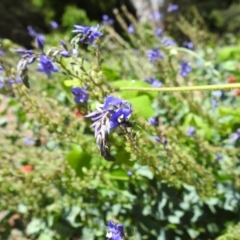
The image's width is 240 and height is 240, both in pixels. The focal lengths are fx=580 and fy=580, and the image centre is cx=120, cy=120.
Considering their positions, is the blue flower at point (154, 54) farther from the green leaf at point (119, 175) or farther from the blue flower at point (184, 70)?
the green leaf at point (119, 175)

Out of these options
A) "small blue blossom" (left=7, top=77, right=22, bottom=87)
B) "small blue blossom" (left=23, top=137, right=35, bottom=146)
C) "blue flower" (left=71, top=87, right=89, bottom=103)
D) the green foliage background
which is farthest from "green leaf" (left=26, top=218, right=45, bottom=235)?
"blue flower" (left=71, top=87, right=89, bottom=103)

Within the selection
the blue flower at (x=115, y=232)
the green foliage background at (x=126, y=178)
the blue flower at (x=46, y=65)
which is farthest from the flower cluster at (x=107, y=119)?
the green foliage background at (x=126, y=178)

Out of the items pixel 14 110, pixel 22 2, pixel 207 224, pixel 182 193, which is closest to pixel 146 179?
pixel 182 193

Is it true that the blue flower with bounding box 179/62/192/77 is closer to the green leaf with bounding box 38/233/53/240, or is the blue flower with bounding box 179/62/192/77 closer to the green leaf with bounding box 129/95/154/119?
the green leaf with bounding box 129/95/154/119

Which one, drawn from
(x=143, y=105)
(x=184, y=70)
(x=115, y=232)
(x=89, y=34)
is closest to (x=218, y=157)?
(x=143, y=105)

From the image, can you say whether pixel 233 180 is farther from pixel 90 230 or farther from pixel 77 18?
pixel 77 18
